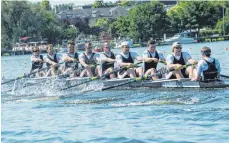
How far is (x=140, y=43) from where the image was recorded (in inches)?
3388

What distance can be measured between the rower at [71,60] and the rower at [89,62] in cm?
64

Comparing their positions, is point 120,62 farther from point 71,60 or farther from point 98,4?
point 98,4

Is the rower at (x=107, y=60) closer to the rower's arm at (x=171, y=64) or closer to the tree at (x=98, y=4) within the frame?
the rower's arm at (x=171, y=64)

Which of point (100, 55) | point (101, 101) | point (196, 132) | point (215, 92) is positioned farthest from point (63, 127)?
point (100, 55)

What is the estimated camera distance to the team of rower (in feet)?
51.4

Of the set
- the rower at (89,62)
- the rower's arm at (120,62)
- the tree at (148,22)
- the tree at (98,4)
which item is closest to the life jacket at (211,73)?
Answer: the rower's arm at (120,62)

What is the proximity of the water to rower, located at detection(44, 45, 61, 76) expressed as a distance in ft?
10.5

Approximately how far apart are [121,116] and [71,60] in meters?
7.98

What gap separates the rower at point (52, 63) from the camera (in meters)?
21.4

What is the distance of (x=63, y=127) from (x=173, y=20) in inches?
3138

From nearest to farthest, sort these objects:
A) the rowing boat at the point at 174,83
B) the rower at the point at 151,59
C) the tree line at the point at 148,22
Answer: the rowing boat at the point at 174,83, the rower at the point at 151,59, the tree line at the point at 148,22

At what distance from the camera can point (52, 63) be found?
21.6 meters

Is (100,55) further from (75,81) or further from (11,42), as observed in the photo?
(11,42)

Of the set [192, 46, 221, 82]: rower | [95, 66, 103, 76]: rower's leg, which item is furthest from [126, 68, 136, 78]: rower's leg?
[192, 46, 221, 82]: rower
